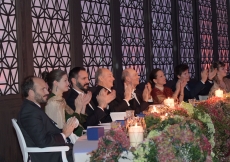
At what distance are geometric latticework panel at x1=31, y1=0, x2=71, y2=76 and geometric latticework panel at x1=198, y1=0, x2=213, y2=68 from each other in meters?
4.75

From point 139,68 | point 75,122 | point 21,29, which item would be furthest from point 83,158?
point 139,68

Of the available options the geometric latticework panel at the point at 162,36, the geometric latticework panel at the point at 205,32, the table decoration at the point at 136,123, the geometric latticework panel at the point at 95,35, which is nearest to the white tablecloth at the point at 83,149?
the table decoration at the point at 136,123

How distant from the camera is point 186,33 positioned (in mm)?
10055

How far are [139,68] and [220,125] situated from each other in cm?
467

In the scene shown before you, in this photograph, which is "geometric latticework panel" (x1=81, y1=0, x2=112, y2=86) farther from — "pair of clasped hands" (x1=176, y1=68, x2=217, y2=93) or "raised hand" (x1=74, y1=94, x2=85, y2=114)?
"raised hand" (x1=74, y1=94, x2=85, y2=114)

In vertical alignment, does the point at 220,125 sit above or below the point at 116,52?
below

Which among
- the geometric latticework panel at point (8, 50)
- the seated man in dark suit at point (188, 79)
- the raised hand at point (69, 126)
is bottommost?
the raised hand at point (69, 126)

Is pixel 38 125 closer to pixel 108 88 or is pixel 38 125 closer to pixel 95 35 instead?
pixel 108 88

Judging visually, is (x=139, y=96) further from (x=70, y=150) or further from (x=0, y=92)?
(x=70, y=150)

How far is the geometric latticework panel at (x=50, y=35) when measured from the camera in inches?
239

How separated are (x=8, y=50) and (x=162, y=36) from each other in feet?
13.6

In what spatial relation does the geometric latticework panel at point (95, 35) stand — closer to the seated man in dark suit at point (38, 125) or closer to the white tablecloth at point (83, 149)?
the seated man in dark suit at point (38, 125)

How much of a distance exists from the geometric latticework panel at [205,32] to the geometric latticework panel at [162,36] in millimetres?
1341

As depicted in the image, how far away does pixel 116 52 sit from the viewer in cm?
769
